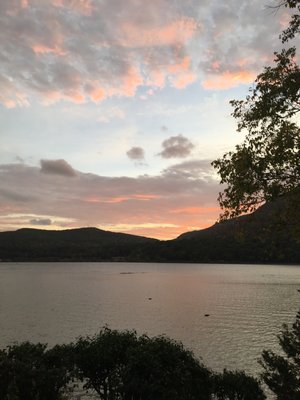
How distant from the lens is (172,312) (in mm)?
102438

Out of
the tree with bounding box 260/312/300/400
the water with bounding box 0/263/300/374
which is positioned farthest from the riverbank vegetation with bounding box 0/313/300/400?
the water with bounding box 0/263/300/374

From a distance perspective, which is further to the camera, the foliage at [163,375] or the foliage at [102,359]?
the foliage at [102,359]

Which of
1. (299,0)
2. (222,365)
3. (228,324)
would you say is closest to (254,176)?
(299,0)

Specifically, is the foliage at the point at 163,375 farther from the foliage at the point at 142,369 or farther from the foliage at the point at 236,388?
the foliage at the point at 236,388

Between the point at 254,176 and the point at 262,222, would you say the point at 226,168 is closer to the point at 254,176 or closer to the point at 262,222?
the point at 254,176

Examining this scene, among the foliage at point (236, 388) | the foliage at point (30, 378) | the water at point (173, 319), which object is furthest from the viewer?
the water at point (173, 319)

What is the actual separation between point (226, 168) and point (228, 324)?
239 ft

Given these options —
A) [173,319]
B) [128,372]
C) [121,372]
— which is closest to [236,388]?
[128,372]

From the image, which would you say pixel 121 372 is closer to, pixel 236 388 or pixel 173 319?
pixel 236 388

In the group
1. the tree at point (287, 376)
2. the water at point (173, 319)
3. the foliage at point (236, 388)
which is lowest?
the water at point (173, 319)

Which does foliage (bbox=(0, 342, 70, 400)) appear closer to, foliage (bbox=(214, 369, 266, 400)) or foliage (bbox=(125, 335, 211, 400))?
foliage (bbox=(125, 335, 211, 400))

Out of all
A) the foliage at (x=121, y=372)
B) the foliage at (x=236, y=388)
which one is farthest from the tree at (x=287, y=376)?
the foliage at (x=121, y=372)

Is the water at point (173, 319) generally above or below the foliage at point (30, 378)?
below

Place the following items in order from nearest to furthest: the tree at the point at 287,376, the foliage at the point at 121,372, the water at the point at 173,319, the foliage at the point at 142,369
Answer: the foliage at the point at 121,372 < the foliage at the point at 142,369 < the tree at the point at 287,376 < the water at the point at 173,319
